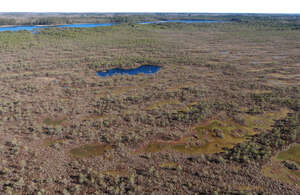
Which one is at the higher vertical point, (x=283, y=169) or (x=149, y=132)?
(x=149, y=132)

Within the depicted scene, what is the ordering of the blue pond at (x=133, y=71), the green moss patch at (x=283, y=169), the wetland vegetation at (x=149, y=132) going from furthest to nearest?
1. the blue pond at (x=133, y=71)
2. the green moss patch at (x=283, y=169)
3. the wetland vegetation at (x=149, y=132)

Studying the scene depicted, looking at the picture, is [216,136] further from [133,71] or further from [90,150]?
[133,71]

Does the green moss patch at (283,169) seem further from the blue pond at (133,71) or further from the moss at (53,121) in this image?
the blue pond at (133,71)

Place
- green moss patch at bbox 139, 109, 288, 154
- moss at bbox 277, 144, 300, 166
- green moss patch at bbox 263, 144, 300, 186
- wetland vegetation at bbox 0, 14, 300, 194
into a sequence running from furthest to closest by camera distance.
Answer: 1. green moss patch at bbox 139, 109, 288, 154
2. moss at bbox 277, 144, 300, 166
3. green moss patch at bbox 263, 144, 300, 186
4. wetland vegetation at bbox 0, 14, 300, 194

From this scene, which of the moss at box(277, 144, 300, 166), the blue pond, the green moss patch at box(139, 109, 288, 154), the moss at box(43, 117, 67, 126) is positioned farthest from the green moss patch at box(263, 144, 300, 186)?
the blue pond

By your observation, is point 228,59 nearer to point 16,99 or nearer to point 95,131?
point 95,131

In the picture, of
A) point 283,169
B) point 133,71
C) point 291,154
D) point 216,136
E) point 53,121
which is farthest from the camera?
point 133,71

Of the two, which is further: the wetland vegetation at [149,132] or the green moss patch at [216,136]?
the green moss patch at [216,136]

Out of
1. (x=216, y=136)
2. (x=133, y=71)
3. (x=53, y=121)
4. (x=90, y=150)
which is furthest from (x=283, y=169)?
(x=133, y=71)

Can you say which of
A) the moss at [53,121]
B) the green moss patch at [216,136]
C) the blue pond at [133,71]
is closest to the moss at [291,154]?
the green moss patch at [216,136]

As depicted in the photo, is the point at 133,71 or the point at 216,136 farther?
the point at 133,71

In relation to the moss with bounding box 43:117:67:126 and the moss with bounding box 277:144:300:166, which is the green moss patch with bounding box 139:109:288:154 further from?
the moss with bounding box 43:117:67:126

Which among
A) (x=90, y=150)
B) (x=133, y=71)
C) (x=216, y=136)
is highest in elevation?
(x=133, y=71)
